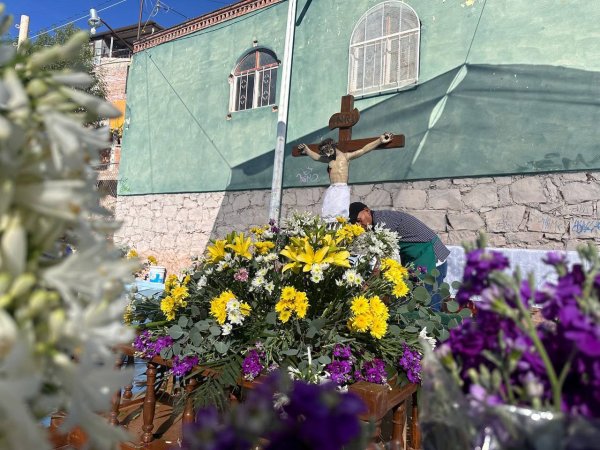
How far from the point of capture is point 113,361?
433 millimetres

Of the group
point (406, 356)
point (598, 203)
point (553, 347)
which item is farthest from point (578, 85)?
point (553, 347)

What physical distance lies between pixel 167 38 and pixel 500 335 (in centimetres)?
1043

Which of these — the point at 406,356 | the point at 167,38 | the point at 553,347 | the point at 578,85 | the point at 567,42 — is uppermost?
the point at 167,38

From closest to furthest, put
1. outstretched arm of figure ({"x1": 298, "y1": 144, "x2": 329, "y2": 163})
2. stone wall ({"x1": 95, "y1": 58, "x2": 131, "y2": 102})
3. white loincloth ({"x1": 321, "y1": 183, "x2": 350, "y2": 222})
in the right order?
white loincloth ({"x1": 321, "y1": 183, "x2": 350, "y2": 222}) → outstretched arm of figure ({"x1": 298, "y1": 144, "x2": 329, "y2": 163}) → stone wall ({"x1": 95, "y1": 58, "x2": 131, "y2": 102})

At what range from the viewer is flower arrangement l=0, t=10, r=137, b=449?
0.38 metres

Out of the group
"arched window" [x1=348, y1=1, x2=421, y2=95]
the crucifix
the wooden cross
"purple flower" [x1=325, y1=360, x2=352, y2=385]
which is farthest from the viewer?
"arched window" [x1=348, y1=1, x2=421, y2=95]

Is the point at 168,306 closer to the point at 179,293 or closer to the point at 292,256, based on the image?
the point at 179,293

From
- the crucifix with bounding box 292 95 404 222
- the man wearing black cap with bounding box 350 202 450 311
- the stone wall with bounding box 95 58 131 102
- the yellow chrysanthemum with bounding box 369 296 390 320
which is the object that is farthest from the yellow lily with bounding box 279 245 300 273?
the stone wall with bounding box 95 58 131 102

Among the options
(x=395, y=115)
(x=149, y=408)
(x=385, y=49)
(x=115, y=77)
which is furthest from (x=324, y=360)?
(x=115, y=77)

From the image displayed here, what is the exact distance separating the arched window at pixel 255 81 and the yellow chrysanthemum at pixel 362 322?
6.46 meters

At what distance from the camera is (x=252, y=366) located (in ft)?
5.30

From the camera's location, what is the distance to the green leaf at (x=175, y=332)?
1826 mm

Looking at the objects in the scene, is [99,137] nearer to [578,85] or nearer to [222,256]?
[222,256]

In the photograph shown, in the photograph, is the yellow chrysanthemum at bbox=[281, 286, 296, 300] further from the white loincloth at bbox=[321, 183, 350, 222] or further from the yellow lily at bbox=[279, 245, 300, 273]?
the white loincloth at bbox=[321, 183, 350, 222]
